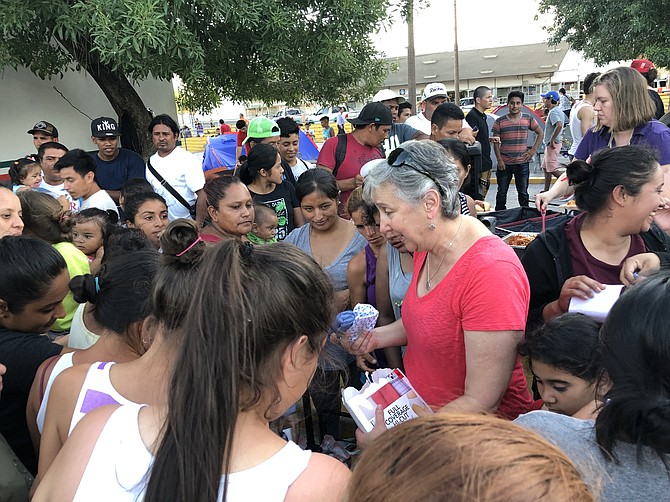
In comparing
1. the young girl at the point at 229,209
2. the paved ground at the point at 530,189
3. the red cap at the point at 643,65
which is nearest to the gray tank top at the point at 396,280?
the young girl at the point at 229,209

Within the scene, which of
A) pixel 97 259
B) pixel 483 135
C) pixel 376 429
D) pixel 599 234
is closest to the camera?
pixel 376 429

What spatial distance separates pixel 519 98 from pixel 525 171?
3.94 ft

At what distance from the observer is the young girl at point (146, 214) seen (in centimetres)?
367

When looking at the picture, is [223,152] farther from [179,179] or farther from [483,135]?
[483,135]

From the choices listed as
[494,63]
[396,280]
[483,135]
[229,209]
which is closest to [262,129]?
[229,209]

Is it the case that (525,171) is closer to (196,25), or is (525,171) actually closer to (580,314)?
(196,25)

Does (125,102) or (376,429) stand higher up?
(125,102)

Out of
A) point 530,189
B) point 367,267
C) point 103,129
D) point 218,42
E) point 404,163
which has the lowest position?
point 530,189

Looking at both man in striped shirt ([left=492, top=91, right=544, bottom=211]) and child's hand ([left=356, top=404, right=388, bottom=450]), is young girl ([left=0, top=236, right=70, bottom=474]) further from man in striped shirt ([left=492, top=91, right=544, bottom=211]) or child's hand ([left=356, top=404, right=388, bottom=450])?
man in striped shirt ([left=492, top=91, right=544, bottom=211])

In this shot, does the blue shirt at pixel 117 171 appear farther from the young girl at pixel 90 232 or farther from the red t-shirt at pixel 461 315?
the red t-shirt at pixel 461 315

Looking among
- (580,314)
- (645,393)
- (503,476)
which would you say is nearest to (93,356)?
(503,476)

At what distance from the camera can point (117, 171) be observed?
207 inches

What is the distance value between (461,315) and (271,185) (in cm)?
273

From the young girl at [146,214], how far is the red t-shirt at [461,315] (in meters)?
2.27
